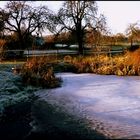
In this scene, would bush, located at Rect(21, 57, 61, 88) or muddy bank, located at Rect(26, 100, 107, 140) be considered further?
bush, located at Rect(21, 57, 61, 88)

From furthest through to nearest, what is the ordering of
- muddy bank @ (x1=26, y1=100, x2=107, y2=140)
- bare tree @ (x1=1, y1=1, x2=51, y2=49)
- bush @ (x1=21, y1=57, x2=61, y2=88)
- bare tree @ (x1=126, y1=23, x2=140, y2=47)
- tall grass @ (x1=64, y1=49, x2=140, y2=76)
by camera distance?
bare tree @ (x1=126, y1=23, x2=140, y2=47) < bare tree @ (x1=1, y1=1, x2=51, y2=49) < tall grass @ (x1=64, y1=49, x2=140, y2=76) < bush @ (x1=21, y1=57, x2=61, y2=88) < muddy bank @ (x1=26, y1=100, x2=107, y2=140)

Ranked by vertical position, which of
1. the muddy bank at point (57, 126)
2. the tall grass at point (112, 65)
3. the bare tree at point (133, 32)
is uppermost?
the bare tree at point (133, 32)

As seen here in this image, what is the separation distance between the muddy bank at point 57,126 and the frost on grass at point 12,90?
1571 mm

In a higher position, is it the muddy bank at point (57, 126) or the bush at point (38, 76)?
the bush at point (38, 76)

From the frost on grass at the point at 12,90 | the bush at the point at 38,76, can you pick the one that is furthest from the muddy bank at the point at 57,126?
the bush at the point at 38,76

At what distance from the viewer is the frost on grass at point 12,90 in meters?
15.0

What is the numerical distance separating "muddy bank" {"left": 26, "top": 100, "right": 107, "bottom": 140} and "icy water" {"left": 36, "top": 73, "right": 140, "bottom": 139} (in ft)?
0.86

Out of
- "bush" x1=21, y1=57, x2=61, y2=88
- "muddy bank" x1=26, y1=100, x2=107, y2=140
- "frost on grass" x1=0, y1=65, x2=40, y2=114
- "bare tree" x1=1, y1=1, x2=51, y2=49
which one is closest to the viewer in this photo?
"muddy bank" x1=26, y1=100, x2=107, y2=140

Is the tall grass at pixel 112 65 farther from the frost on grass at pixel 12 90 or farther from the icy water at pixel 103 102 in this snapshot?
the frost on grass at pixel 12 90

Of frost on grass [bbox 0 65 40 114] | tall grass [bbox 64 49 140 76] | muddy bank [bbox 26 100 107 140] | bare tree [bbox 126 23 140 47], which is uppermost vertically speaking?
bare tree [bbox 126 23 140 47]

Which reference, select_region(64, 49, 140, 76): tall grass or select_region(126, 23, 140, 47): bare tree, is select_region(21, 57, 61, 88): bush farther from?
select_region(126, 23, 140, 47): bare tree

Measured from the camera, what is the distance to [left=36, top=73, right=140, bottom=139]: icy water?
11.4m

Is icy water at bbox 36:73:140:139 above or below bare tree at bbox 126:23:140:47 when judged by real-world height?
below

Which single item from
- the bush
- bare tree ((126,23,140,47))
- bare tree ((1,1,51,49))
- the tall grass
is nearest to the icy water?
the bush
